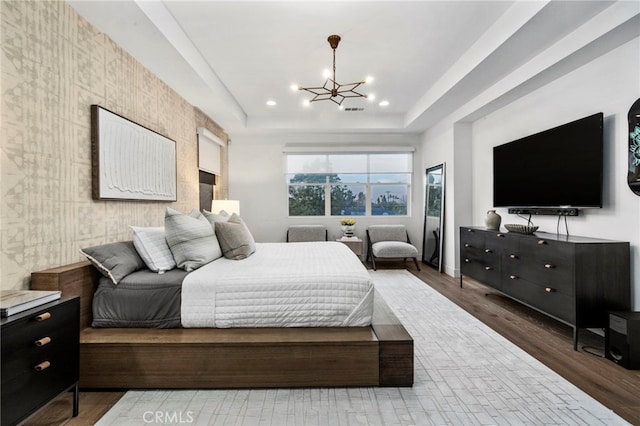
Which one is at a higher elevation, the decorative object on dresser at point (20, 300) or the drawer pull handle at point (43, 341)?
the decorative object on dresser at point (20, 300)

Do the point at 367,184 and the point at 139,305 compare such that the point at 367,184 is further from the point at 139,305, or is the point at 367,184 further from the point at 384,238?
the point at 139,305

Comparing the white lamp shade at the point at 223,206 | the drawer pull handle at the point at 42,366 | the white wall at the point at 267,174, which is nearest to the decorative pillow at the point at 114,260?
the drawer pull handle at the point at 42,366

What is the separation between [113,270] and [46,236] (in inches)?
17.1

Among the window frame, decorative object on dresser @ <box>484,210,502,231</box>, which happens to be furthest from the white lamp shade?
decorative object on dresser @ <box>484,210,502,231</box>

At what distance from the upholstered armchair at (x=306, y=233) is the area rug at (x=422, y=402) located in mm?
3758

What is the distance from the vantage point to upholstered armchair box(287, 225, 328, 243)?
586 centimetres

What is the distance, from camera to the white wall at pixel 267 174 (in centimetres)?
611

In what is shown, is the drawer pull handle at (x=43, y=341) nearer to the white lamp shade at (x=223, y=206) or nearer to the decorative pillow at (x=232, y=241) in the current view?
the decorative pillow at (x=232, y=241)

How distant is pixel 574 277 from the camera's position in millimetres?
2334

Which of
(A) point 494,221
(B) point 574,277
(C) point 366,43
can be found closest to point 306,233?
(A) point 494,221

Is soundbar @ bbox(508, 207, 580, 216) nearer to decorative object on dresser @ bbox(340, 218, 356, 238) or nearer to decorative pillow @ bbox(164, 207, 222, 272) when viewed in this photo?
decorative object on dresser @ bbox(340, 218, 356, 238)

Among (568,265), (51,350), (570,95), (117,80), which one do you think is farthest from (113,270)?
(570,95)

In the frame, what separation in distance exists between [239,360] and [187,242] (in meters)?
0.99

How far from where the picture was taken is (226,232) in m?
2.71
